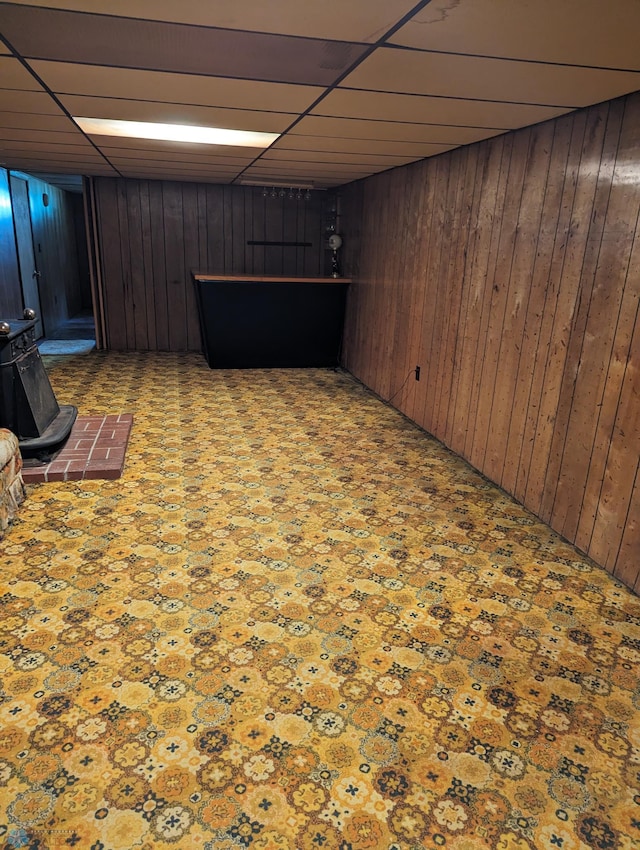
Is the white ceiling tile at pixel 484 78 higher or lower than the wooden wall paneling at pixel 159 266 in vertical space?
higher

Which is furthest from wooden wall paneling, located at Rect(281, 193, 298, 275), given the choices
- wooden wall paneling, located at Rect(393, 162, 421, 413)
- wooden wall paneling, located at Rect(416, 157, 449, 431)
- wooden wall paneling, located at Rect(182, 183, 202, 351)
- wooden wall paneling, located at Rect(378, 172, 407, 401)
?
wooden wall paneling, located at Rect(416, 157, 449, 431)

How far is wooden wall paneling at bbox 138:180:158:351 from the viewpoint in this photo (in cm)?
698

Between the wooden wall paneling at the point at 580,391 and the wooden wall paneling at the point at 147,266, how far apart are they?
5.74 metres

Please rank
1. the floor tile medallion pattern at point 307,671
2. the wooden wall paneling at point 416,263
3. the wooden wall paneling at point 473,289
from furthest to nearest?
the wooden wall paneling at point 416,263 → the wooden wall paneling at point 473,289 → the floor tile medallion pattern at point 307,671

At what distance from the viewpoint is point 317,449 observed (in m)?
4.16

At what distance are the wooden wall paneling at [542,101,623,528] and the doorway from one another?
20.1 ft

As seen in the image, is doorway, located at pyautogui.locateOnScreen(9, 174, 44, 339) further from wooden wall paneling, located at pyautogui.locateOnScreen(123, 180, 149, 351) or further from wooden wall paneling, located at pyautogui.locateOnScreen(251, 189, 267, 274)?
wooden wall paneling, located at pyautogui.locateOnScreen(251, 189, 267, 274)

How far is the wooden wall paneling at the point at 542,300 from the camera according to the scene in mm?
2875

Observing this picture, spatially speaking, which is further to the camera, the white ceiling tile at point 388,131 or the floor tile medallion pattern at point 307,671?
the white ceiling tile at point 388,131

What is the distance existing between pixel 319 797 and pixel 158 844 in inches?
16.7

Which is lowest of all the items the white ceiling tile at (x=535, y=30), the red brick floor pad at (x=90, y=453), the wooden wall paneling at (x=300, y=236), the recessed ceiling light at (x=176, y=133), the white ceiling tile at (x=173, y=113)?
the red brick floor pad at (x=90, y=453)

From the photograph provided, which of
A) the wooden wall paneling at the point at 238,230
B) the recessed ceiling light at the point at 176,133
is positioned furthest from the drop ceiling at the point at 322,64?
the wooden wall paneling at the point at 238,230

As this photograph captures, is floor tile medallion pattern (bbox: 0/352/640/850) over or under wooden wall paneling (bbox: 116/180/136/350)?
under

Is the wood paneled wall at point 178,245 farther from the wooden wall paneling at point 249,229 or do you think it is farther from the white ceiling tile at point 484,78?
the white ceiling tile at point 484,78
